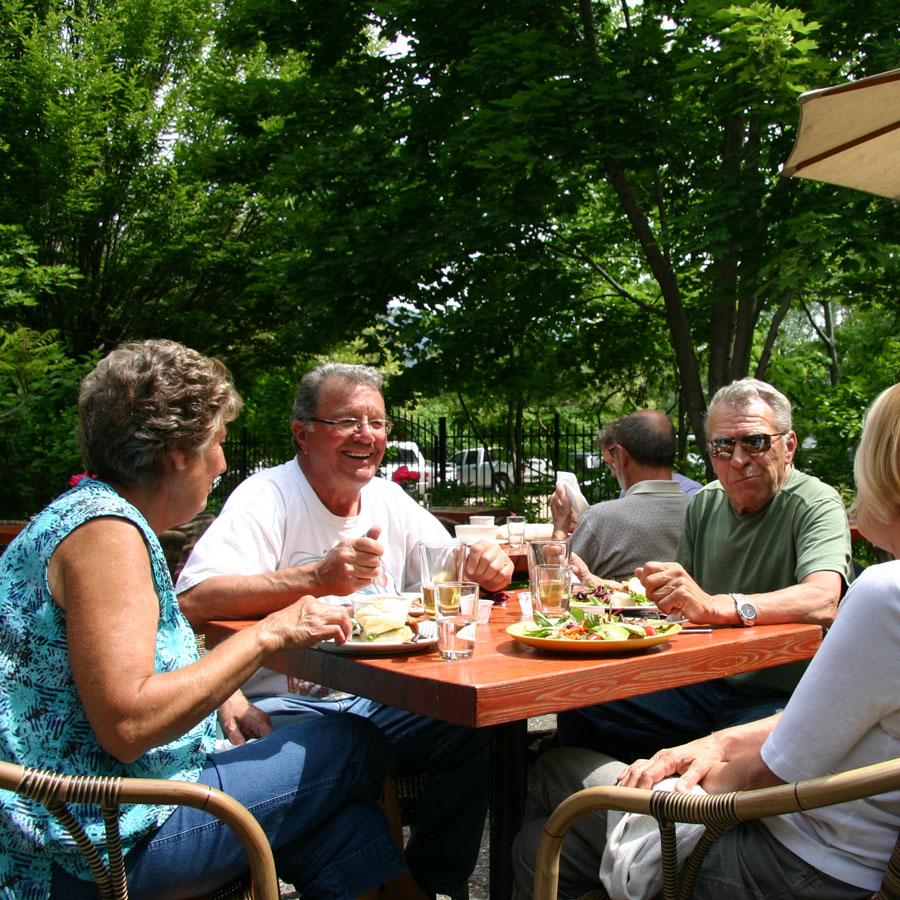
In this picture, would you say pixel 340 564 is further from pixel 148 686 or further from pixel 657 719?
pixel 657 719

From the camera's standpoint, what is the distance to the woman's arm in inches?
63.1

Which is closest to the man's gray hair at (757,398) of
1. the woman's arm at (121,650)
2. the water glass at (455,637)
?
the water glass at (455,637)

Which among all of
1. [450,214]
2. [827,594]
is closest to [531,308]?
[450,214]

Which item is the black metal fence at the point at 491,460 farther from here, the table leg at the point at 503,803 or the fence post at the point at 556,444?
the table leg at the point at 503,803

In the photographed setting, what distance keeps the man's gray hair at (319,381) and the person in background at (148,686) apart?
1100mm

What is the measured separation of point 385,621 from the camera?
2.20 metres

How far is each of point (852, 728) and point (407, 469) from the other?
39.6 feet

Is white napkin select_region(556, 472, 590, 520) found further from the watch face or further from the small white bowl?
the watch face

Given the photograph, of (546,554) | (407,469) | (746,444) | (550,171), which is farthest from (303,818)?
(407,469)

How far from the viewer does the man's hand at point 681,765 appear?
1788 mm

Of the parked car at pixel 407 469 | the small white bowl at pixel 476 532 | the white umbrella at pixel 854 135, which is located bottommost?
the parked car at pixel 407 469

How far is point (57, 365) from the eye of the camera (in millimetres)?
9711

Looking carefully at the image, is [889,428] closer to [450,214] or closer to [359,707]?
[359,707]

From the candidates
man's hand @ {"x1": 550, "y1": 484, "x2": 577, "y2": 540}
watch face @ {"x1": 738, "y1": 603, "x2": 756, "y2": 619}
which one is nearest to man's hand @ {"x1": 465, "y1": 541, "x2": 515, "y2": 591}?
watch face @ {"x1": 738, "y1": 603, "x2": 756, "y2": 619}
